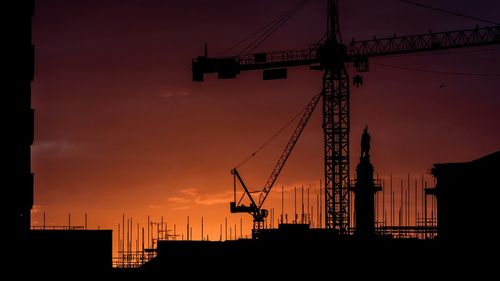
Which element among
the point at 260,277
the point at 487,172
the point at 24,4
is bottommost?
the point at 260,277

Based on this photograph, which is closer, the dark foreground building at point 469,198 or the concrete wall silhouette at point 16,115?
the concrete wall silhouette at point 16,115

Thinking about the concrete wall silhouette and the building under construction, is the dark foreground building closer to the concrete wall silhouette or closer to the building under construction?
the building under construction

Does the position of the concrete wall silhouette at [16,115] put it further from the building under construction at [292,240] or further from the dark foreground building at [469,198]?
the dark foreground building at [469,198]

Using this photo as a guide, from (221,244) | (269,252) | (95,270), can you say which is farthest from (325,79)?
(95,270)

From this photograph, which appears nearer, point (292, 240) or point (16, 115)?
point (16, 115)

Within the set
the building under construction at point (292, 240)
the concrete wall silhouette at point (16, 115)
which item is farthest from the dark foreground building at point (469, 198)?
the concrete wall silhouette at point (16, 115)

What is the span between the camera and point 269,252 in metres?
88.4

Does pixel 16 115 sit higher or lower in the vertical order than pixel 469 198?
higher

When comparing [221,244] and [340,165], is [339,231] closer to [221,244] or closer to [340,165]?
[340,165]

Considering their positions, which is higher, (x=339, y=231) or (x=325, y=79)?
(x=325, y=79)

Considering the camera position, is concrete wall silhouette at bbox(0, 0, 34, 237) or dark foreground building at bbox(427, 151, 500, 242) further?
dark foreground building at bbox(427, 151, 500, 242)

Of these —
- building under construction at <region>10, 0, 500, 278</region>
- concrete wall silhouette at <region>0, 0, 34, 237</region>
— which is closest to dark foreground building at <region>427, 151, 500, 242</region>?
building under construction at <region>10, 0, 500, 278</region>

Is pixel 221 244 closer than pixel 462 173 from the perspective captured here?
No

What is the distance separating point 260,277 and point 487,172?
21421 mm
